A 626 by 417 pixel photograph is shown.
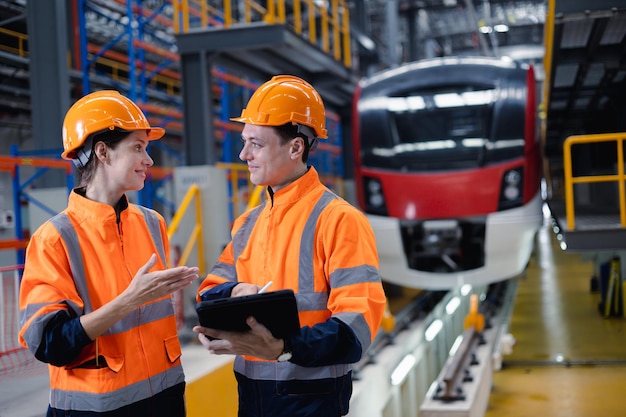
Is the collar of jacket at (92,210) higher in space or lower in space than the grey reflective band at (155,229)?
higher

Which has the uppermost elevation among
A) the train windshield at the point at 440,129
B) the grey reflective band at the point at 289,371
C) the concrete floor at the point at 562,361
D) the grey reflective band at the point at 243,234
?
the train windshield at the point at 440,129

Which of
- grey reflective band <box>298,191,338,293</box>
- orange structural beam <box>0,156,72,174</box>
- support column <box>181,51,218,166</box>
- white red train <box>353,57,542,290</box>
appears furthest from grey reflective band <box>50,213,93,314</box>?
support column <box>181,51,218,166</box>

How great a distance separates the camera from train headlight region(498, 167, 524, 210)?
6.96 m

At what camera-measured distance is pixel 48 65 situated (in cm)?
766

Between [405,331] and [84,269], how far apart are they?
6511 millimetres

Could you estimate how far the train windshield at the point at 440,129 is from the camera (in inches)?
279

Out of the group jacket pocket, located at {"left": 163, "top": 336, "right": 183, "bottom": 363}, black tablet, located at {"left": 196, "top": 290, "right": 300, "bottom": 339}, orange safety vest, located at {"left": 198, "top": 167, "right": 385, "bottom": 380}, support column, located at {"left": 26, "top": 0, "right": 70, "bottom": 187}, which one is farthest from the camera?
support column, located at {"left": 26, "top": 0, "right": 70, "bottom": 187}

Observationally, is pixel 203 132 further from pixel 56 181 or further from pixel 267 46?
pixel 56 181

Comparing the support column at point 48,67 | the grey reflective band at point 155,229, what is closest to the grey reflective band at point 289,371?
the grey reflective band at point 155,229

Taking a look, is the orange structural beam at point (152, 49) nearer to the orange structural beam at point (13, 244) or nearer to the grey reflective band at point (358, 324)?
the orange structural beam at point (13, 244)

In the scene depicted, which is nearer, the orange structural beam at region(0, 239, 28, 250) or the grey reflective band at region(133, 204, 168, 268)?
the grey reflective band at region(133, 204, 168, 268)

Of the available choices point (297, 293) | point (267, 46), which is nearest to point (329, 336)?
point (297, 293)

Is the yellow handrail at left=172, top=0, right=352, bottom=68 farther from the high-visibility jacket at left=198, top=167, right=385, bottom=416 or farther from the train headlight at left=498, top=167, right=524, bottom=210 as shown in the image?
the high-visibility jacket at left=198, top=167, right=385, bottom=416

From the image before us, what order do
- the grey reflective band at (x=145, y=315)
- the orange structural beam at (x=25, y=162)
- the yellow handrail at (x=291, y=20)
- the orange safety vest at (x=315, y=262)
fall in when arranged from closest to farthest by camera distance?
the orange safety vest at (x=315, y=262)
the grey reflective band at (x=145, y=315)
the orange structural beam at (x=25, y=162)
the yellow handrail at (x=291, y=20)
